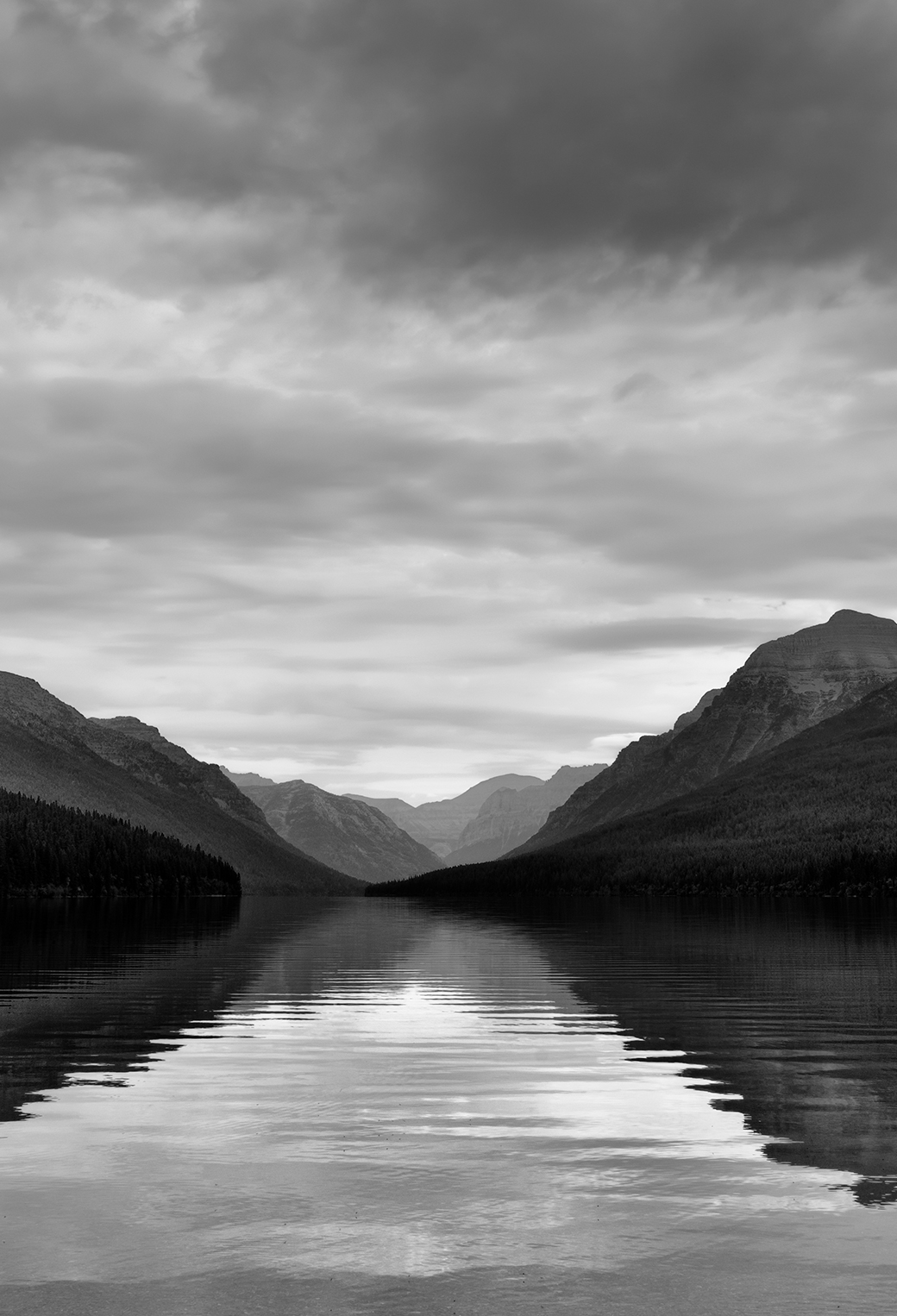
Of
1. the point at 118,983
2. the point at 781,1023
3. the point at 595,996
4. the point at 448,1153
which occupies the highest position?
the point at 448,1153

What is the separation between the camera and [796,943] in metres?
79.7

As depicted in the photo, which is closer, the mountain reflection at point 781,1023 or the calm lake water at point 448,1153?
the calm lake water at point 448,1153

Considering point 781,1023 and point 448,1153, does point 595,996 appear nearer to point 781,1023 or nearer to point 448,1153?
point 781,1023

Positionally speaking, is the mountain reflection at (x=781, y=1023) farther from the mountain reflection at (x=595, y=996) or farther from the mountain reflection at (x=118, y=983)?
the mountain reflection at (x=118, y=983)

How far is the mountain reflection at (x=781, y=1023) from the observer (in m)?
19.6

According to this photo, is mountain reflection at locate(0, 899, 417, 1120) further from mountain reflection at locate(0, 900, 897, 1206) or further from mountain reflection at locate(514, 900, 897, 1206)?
mountain reflection at locate(514, 900, 897, 1206)

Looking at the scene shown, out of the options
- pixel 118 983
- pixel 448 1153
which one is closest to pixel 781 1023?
pixel 448 1153

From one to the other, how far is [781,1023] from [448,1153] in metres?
18.8

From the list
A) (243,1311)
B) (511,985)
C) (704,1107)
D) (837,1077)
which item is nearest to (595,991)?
(511,985)

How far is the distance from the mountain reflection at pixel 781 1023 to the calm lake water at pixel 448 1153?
15cm

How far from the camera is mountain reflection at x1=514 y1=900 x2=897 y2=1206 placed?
771 inches

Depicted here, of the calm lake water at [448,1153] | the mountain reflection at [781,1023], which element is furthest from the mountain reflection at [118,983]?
the mountain reflection at [781,1023]

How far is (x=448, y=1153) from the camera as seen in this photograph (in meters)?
18.6

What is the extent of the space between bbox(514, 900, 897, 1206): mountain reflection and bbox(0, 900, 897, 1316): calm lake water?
15 centimetres
